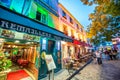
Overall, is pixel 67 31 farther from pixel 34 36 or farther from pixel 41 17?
pixel 34 36

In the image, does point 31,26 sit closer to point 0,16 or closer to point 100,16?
point 0,16

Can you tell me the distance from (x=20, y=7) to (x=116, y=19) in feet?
35.8

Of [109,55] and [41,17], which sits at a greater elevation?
[41,17]

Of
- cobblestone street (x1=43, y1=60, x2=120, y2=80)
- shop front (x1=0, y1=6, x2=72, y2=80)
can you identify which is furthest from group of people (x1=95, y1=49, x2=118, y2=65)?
shop front (x1=0, y1=6, x2=72, y2=80)

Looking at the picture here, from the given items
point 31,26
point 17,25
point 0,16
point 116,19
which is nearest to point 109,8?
point 31,26

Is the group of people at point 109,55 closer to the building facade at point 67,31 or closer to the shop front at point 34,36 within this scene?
the building facade at point 67,31

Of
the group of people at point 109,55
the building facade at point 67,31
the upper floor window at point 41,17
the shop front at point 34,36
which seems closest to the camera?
the shop front at point 34,36

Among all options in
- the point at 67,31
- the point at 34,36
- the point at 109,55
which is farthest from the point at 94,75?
the point at 109,55

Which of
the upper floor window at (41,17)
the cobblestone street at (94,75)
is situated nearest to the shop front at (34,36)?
the cobblestone street at (94,75)

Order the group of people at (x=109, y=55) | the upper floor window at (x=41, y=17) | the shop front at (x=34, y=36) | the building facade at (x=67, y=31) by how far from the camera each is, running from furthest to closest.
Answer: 1. the group of people at (x=109, y=55)
2. the building facade at (x=67, y=31)
3. the upper floor window at (x=41, y=17)
4. the shop front at (x=34, y=36)

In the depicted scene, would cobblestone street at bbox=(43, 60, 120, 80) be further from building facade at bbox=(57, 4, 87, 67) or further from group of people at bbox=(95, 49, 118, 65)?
group of people at bbox=(95, 49, 118, 65)

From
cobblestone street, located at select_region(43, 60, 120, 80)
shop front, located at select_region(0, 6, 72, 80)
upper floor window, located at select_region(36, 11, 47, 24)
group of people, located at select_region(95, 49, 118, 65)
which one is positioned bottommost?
cobblestone street, located at select_region(43, 60, 120, 80)

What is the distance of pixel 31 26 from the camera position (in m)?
4.85

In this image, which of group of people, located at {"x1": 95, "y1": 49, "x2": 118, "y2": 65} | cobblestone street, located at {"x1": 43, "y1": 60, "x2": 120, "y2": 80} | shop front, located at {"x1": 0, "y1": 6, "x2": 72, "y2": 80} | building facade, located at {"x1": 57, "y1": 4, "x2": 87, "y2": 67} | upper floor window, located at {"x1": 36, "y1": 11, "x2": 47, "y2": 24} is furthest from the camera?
group of people, located at {"x1": 95, "y1": 49, "x2": 118, "y2": 65}
